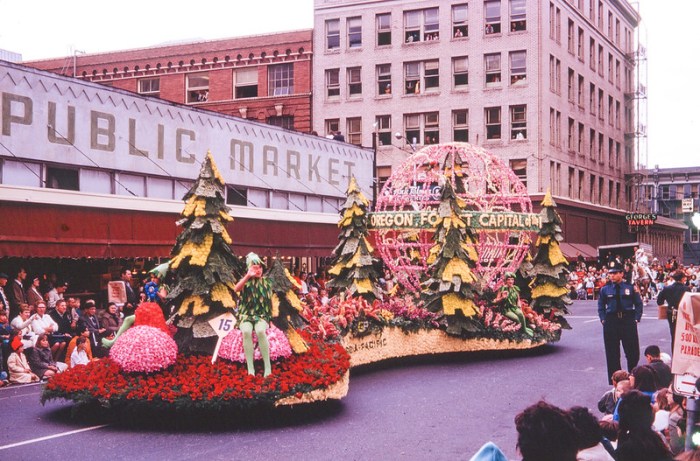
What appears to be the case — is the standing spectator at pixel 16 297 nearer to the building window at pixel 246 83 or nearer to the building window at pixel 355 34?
the building window at pixel 246 83

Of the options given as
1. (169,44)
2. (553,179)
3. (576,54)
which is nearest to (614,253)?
(553,179)

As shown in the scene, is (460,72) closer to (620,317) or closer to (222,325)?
(620,317)

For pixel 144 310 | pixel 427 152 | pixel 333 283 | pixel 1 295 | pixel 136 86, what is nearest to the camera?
pixel 144 310

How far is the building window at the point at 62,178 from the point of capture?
24078 mm

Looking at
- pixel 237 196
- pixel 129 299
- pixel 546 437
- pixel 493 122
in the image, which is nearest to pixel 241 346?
pixel 546 437

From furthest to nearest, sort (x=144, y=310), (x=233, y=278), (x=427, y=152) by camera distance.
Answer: (x=427, y=152) → (x=233, y=278) → (x=144, y=310)

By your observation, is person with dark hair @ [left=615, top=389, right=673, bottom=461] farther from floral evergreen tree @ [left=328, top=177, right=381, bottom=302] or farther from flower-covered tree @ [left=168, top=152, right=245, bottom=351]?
floral evergreen tree @ [left=328, top=177, right=381, bottom=302]

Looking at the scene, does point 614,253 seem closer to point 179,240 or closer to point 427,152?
point 427,152

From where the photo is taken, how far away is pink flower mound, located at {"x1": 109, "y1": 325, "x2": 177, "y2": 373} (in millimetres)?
11867

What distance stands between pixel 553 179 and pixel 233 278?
3793 centimetres

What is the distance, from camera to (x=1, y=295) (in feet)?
56.3

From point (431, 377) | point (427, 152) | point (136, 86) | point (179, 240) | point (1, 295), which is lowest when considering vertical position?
point (431, 377)

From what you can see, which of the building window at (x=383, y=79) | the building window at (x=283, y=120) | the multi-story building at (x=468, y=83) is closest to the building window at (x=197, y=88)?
the building window at (x=283, y=120)

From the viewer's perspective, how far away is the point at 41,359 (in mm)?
16641
